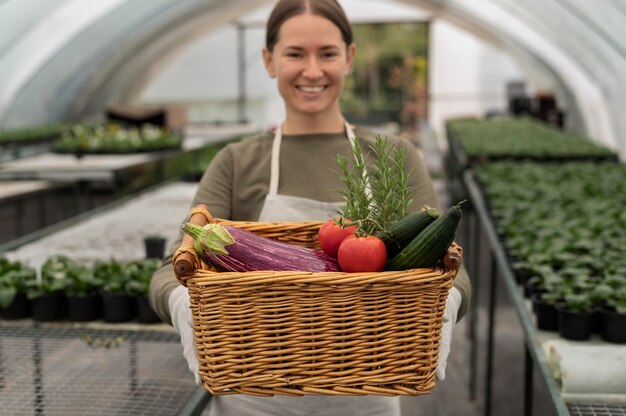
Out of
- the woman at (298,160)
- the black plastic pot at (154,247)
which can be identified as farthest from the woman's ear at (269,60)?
the black plastic pot at (154,247)

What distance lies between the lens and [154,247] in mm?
3232

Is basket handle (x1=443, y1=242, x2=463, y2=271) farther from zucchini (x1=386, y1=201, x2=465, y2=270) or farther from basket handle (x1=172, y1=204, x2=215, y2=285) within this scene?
basket handle (x1=172, y1=204, x2=215, y2=285)

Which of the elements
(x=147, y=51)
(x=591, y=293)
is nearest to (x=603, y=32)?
(x=591, y=293)

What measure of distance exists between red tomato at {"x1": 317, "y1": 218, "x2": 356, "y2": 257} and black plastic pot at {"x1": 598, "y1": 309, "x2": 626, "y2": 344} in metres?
1.22

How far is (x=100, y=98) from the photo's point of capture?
16859 mm

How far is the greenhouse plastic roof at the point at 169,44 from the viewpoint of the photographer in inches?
404

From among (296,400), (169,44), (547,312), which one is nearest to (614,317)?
(547,312)

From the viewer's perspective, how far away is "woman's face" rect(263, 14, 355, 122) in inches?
69.4

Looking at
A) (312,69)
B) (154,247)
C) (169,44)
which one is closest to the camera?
(312,69)

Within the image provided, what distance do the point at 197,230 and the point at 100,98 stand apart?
16210 mm

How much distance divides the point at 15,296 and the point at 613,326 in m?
1.88

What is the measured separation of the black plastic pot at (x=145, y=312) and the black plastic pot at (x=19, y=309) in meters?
0.40

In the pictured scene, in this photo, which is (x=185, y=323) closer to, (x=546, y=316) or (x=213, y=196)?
(x=213, y=196)

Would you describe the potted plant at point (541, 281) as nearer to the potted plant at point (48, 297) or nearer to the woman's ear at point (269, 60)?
the woman's ear at point (269, 60)
